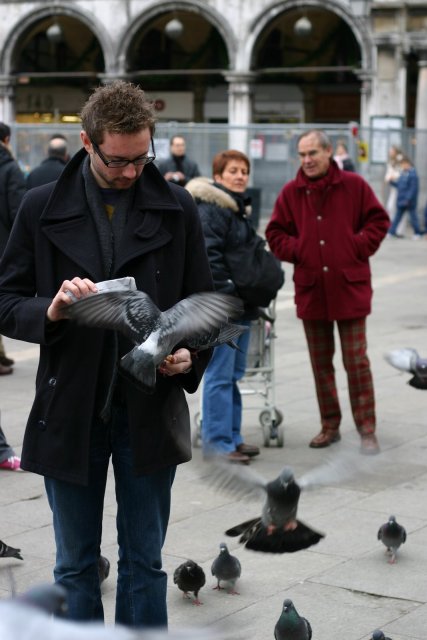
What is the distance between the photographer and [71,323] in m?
3.71

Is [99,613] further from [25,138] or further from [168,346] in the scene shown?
[25,138]

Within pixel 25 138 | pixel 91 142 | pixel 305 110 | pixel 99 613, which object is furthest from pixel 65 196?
pixel 305 110

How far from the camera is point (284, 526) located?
14.6ft

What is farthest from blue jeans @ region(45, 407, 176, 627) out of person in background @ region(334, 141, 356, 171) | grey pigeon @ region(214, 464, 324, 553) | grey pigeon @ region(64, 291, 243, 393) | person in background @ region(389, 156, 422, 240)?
person in background @ region(389, 156, 422, 240)

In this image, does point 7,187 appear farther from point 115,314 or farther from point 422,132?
point 422,132

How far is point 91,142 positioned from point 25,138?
23239 mm

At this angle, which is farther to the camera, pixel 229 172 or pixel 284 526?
pixel 229 172

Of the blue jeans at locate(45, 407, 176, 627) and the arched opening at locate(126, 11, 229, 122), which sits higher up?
the arched opening at locate(126, 11, 229, 122)

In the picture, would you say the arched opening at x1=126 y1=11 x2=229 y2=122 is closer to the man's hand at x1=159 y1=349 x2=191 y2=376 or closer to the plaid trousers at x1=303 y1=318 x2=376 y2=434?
the plaid trousers at x1=303 y1=318 x2=376 y2=434

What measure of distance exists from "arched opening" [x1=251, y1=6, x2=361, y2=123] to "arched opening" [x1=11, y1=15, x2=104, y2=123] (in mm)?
5016

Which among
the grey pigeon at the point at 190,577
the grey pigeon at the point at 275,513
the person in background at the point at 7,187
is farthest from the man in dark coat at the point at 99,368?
the person in background at the point at 7,187

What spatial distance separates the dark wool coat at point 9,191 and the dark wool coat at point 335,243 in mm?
2443

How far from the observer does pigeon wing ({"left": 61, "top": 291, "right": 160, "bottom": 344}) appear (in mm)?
3465

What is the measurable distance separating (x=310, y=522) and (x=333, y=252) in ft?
6.93
